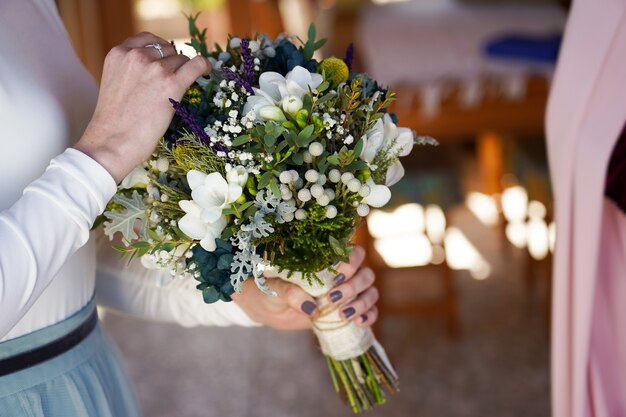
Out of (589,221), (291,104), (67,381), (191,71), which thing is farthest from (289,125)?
(589,221)

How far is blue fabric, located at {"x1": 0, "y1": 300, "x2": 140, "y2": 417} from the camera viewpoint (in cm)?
101

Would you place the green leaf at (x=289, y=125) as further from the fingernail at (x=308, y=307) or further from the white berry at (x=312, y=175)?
the fingernail at (x=308, y=307)

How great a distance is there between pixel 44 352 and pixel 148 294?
0.95 ft

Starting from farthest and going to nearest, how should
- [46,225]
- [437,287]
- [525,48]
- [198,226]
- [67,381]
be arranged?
[437,287] < [525,48] < [67,381] < [198,226] < [46,225]

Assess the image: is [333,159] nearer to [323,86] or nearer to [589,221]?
[323,86]

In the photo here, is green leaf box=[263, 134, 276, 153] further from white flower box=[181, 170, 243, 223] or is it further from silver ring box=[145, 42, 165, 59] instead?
silver ring box=[145, 42, 165, 59]

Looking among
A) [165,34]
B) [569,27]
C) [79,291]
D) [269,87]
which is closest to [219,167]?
[269,87]

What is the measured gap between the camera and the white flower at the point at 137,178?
3.37 feet

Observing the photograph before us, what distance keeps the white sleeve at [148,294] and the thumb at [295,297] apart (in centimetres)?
15

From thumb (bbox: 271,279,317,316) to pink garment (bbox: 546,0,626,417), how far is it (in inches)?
19.9

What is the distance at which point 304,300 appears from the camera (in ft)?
3.75

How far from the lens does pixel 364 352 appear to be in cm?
122

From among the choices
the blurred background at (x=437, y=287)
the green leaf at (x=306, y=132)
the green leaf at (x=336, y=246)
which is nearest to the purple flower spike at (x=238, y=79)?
the green leaf at (x=306, y=132)

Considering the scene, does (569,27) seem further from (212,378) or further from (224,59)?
(212,378)
